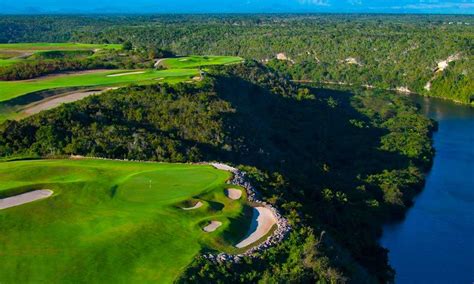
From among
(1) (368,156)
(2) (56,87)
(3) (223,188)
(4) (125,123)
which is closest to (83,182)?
(3) (223,188)

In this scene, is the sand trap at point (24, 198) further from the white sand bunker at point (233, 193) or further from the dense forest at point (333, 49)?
the dense forest at point (333, 49)

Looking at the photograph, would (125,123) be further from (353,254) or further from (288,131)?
(288,131)

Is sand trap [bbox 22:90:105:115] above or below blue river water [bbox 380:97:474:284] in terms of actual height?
above

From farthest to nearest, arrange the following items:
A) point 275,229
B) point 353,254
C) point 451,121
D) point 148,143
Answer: point 451,121, point 148,143, point 353,254, point 275,229

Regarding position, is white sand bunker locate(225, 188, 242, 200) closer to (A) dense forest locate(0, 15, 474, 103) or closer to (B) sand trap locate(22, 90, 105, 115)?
(B) sand trap locate(22, 90, 105, 115)

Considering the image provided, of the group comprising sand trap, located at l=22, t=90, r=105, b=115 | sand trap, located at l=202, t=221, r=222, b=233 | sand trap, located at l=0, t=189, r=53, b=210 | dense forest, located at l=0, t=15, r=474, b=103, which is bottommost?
→ dense forest, located at l=0, t=15, r=474, b=103

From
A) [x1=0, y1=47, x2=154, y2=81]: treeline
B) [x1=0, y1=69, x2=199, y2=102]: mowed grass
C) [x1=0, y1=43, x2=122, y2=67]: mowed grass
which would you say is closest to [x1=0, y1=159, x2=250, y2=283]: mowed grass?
[x1=0, y1=69, x2=199, y2=102]: mowed grass

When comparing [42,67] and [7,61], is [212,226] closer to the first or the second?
[42,67]

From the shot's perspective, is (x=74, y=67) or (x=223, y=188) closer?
(x=223, y=188)
